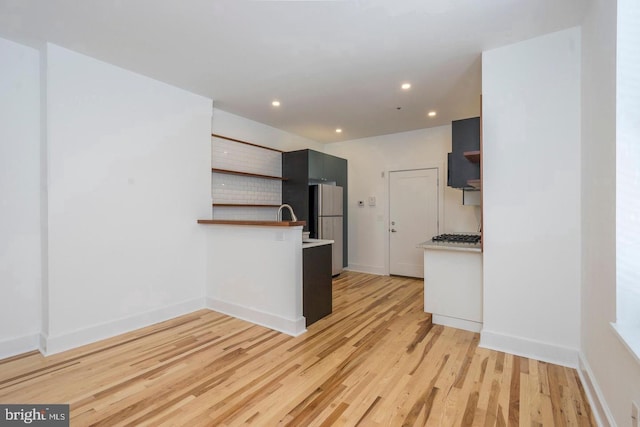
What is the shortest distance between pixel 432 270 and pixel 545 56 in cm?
227

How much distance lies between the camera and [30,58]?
2725mm

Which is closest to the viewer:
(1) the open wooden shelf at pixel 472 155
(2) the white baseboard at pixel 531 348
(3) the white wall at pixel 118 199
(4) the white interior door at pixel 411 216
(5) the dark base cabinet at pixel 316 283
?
(2) the white baseboard at pixel 531 348

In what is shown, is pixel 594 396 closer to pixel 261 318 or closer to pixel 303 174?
pixel 261 318

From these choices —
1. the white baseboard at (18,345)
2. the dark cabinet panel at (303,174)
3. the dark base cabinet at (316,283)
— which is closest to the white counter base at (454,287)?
the dark base cabinet at (316,283)

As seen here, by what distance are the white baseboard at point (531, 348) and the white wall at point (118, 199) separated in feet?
11.0

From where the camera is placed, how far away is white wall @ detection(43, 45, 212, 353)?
2699mm

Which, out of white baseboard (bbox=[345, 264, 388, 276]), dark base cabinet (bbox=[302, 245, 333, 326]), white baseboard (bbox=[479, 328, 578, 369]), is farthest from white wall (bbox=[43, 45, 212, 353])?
white baseboard (bbox=[479, 328, 578, 369])

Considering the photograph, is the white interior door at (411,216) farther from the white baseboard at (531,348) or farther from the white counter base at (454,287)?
the white baseboard at (531,348)

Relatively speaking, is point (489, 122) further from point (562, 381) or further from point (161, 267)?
point (161, 267)

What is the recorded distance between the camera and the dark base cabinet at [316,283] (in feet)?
10.4

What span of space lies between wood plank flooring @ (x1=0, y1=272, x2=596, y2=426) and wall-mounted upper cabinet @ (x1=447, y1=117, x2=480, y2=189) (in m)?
1.68

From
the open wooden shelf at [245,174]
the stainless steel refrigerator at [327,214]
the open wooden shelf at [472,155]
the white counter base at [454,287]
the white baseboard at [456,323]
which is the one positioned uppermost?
the open wooden shelf at [245,174]

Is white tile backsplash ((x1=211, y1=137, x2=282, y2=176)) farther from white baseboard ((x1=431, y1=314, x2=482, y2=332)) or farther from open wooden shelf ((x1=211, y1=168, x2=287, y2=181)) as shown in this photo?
white baseboard ((x1=431, y1=314, x2=482, y2=332))

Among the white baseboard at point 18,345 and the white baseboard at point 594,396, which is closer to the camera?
the white baseboard at point 594,396
